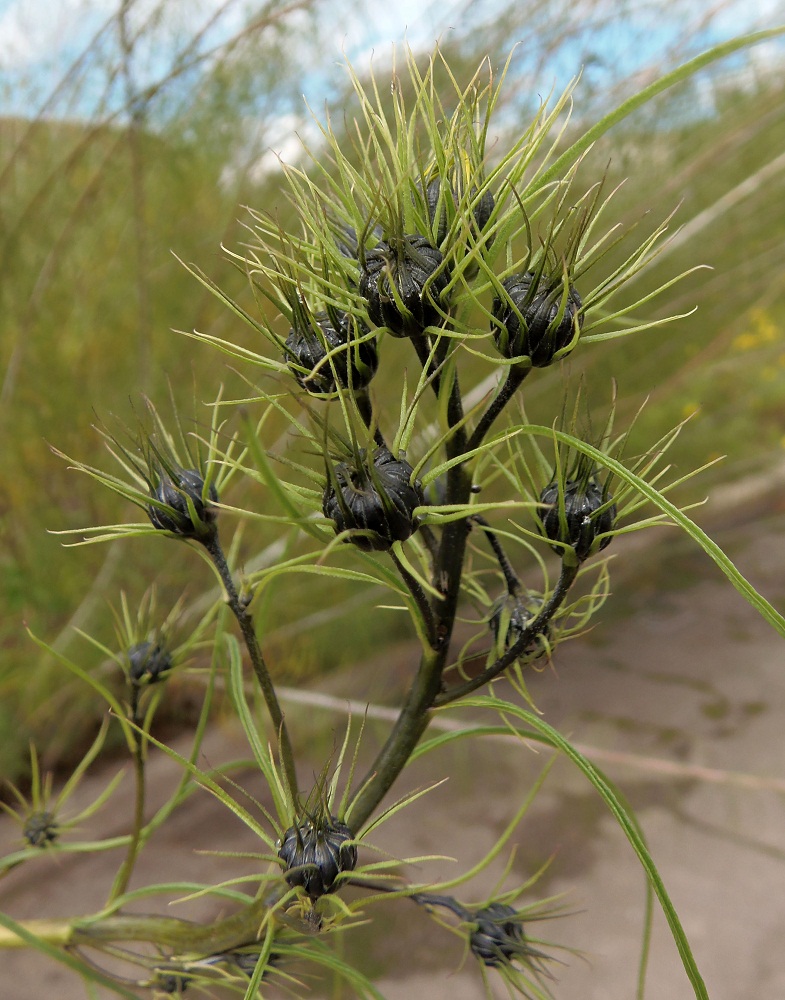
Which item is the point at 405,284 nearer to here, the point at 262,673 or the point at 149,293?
the point at 262,673

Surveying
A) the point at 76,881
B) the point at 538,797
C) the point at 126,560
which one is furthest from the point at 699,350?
the point at 76,881

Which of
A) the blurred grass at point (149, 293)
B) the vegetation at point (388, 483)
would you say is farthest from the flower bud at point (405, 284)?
the blurred grass at point (149, 293)

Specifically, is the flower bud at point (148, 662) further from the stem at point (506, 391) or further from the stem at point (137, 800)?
the stem at point (506, 391)

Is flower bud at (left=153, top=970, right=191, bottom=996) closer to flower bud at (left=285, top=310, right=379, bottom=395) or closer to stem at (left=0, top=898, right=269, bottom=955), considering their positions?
stem at (left=0, top=898, right=269, bottom=955)

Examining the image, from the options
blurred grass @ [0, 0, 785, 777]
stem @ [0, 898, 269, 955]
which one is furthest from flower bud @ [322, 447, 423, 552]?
blurred grass @ [0, 0, 785, 777]

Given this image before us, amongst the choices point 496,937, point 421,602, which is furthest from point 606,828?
point 421,602
